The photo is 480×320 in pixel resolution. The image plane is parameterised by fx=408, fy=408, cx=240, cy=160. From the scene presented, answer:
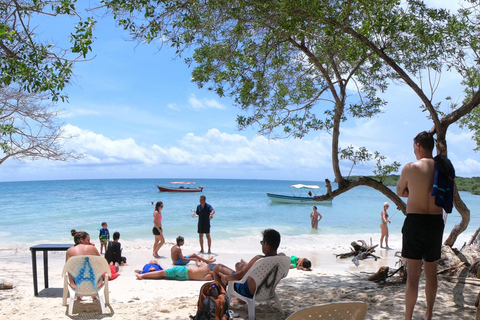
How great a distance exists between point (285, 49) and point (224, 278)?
4094 millimetres

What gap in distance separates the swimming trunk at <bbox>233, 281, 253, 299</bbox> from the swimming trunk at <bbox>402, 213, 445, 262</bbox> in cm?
186

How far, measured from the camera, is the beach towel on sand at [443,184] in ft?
11.0

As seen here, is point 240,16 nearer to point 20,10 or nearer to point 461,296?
point 20,10

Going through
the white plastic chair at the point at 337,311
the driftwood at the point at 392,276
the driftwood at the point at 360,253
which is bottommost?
the driftwood at the point at 360,253

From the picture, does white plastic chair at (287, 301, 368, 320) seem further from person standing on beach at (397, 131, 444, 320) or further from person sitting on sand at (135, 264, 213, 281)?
person sitting on sand at (135, 264, 213, 281)

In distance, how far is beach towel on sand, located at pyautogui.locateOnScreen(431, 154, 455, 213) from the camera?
336 cm

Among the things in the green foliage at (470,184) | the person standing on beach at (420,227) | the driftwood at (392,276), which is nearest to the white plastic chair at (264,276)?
the person standing on beach at (420,227)

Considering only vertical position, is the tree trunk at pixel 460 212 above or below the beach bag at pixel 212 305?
above

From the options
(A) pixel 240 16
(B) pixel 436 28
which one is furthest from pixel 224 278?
(B) pixel 436 28

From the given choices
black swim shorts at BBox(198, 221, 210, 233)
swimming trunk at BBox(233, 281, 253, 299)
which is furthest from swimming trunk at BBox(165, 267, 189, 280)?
black swim shorts at BBox(198, 221, 210, 233)

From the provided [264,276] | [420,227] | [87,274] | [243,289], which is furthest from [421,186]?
[87,274]

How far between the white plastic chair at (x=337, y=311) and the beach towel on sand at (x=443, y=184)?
1366 millimetres

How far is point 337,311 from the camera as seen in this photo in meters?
2.48

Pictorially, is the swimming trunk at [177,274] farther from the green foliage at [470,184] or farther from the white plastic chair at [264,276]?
the green foliage at [470,184]
